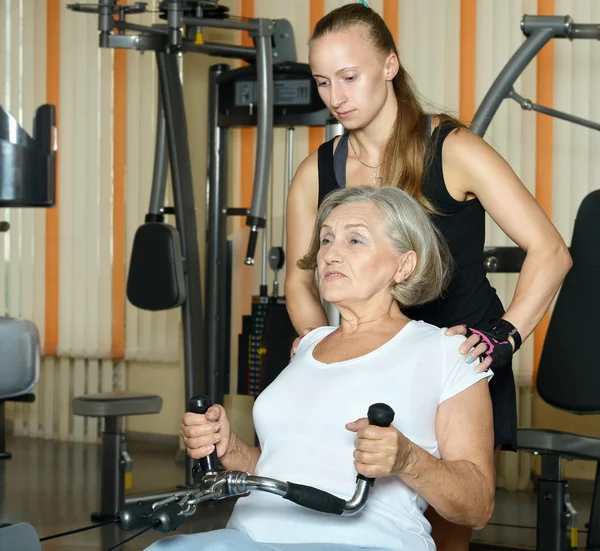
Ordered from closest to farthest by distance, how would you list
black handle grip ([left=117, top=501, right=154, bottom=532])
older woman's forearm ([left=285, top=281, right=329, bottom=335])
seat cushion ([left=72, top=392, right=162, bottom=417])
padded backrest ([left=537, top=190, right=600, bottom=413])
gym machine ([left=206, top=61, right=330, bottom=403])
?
black handle grip ([left=117, top=501, right=154, bottom=532]) → older woman's forearm ([left=285, top=281, right=329, bottom=335]) → padded backrest ([left=537, top=190, right=600, bottom=413]) → seat cushion ([left=72, top=392, right=162, bottom=417]) → gym machine ([left=206, top=61, right=330, bottom=403])

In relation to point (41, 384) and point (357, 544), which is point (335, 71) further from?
point (41, 384)

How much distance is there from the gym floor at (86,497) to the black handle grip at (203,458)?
1839mm

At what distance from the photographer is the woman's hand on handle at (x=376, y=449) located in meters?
1.29

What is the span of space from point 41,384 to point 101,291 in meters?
0.66

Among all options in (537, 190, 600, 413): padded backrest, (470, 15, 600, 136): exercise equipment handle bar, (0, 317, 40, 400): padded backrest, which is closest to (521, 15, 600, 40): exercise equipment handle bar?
(470, 15, 600, 136): exercise equipment handle bar

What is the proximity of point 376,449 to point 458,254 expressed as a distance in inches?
26.2

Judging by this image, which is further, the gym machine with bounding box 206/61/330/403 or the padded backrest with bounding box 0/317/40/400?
the gym machine with bounding box 206/61/330/403

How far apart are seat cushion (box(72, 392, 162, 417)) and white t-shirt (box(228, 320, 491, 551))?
2.04 m

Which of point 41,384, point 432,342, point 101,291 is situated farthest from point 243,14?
point 432,342

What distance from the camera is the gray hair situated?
166 centimetres

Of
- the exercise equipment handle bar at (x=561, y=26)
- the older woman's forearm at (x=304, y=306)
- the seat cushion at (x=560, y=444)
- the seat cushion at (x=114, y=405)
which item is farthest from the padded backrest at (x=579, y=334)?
the seat cushion at (x=114, y=405)

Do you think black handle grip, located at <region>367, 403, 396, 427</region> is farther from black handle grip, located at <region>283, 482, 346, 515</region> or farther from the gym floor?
the gym floor

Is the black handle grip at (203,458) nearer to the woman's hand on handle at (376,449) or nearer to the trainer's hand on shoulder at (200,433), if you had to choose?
the trainer's hand on shoulder at (200,433)

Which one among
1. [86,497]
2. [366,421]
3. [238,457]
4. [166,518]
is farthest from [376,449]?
[86,497]
